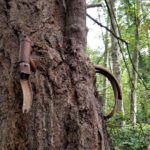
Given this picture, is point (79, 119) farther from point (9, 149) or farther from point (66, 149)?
point (9, 149)

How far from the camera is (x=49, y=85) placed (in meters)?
0.75

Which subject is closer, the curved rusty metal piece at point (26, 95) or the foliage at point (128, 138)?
the curved rusty metal piece at point (26, 95)

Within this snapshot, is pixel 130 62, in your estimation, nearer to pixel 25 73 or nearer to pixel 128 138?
pixel 128 138

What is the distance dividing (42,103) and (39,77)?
0.34 ft

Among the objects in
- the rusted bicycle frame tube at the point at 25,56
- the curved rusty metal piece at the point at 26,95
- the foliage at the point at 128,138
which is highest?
the rusted bicycle frame tube at the point at 25,56

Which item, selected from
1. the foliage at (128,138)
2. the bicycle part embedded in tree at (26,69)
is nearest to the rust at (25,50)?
the bicycle part embedded in tree at (26,69)

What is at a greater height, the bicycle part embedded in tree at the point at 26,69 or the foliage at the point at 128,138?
the bicycle part embedded in tree at the point at 26,69

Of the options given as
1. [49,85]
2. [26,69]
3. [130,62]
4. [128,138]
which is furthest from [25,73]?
[130,62]

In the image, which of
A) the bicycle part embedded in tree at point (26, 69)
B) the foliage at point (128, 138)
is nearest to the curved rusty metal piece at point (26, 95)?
the bicycle part embedded in tree at point (26, 69)

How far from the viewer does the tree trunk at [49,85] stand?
27.0 inches

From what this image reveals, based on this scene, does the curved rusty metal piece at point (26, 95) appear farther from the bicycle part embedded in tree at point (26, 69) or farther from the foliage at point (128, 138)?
the foliage at point (128, 138)

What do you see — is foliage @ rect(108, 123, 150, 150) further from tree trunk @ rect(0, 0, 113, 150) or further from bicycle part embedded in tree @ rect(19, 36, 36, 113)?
bicycle part embedded in tree @ rect(19, 36, 36, 113)

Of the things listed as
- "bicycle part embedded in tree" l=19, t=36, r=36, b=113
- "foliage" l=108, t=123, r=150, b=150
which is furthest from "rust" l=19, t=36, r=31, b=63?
"foliage" l=108, t=123, r=150, b=150

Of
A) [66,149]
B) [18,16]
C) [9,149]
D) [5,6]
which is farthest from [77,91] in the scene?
[5,6]
